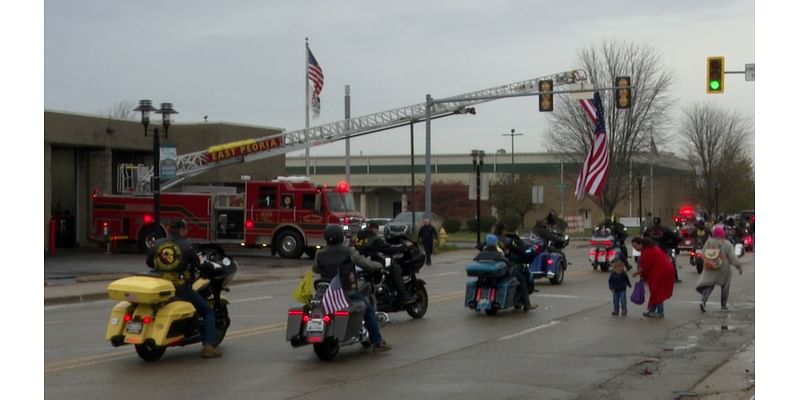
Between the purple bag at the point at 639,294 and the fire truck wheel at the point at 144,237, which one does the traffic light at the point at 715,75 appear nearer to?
the purple bag at the point at 639,294

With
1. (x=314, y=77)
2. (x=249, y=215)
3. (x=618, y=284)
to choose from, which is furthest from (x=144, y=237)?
(x=618, y=284)

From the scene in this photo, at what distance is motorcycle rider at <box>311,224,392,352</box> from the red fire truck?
2452 centimetres

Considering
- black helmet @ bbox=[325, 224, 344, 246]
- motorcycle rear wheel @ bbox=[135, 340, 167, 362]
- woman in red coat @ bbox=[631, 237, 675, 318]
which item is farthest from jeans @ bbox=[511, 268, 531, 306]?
motorcycle rear wheel @ bbox=[135, 340, 167, 362]

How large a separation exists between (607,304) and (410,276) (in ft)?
16.9

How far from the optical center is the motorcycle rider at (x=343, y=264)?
1334cm

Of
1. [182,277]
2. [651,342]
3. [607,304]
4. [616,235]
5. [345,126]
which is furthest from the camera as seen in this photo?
[345,126]

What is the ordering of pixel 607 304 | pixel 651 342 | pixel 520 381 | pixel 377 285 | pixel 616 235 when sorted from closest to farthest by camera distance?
pixel 520 381
pixel 651 342
pixel 377 285
pixel 607 304
pixel 616 235

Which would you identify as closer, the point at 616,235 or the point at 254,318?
the point at 254,318

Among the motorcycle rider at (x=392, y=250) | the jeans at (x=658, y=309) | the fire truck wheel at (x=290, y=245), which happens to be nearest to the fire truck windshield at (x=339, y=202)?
the fire truck wheel at (x=290, y=245)

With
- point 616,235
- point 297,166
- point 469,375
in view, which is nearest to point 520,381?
point 469,375

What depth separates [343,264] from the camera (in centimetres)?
1332

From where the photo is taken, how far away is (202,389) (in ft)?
35.9

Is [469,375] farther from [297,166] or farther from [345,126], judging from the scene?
[297,166]

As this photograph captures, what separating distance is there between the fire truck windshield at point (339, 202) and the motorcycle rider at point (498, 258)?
773 inches
